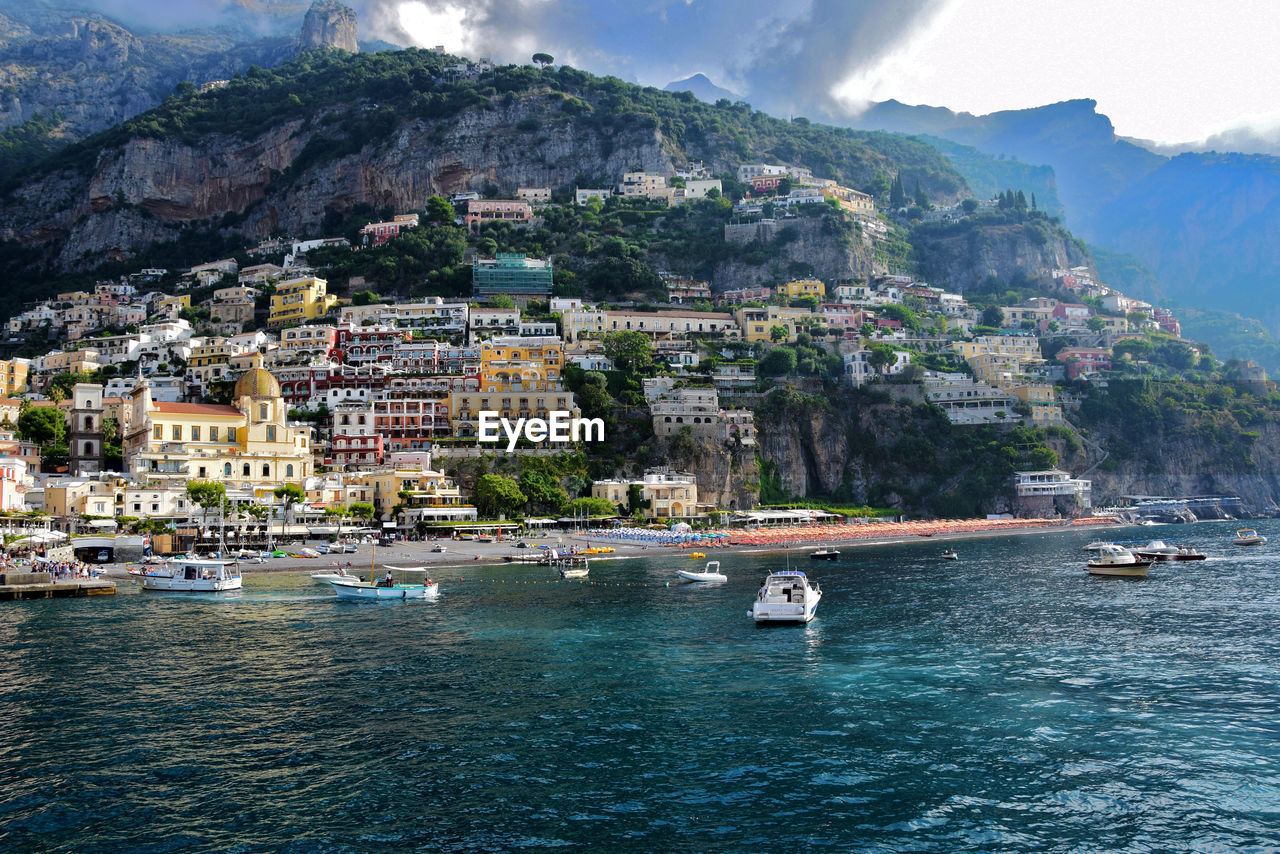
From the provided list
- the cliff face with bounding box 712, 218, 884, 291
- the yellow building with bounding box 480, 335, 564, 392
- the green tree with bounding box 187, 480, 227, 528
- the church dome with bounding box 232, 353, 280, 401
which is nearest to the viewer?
the green tree with bounding box 187, 480, 227, 528

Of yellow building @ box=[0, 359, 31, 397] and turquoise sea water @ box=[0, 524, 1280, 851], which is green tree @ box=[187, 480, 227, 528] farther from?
yellow building @ box=[0, 359, 31, 397]

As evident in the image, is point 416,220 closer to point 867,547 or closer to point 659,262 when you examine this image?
point 659,262

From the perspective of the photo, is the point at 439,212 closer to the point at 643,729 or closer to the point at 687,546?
the point at 687,546

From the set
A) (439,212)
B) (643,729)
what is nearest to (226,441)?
(439,212)

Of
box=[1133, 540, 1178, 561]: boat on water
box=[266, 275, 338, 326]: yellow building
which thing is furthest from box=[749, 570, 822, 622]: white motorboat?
box=[266, 275, 338, 326]: yellow building

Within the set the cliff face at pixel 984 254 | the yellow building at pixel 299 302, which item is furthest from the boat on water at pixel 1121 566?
the cliff face at pixel 984 254

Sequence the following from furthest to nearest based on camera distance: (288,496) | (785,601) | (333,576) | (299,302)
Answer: (299,302) → (288,496) → (333,576) → (785,601)
